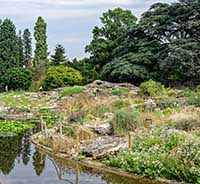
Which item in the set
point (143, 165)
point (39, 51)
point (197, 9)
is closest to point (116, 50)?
point (197, 9)

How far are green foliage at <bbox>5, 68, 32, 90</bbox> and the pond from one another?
21.4m

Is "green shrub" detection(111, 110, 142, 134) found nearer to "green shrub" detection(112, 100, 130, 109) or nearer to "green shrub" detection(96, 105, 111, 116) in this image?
"green shrub" detection(96, 105, 111, 116)

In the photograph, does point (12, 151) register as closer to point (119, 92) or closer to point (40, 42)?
point (119, 92)

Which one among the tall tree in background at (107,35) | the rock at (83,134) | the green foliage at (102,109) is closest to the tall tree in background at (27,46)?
the tall tree in background at (107,35)

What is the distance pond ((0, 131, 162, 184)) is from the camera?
1120 centimetres

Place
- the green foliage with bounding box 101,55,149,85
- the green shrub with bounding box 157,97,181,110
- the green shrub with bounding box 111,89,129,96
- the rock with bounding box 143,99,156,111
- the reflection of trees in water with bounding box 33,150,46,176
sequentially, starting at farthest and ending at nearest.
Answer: the green foliage with bounding box 101,55,149,85 → the green shrub with bounding box 111,89,129,96 → the green shrub with bounding box 157,97,181,110 → the rock with bounding box 143,99,156,111 → the reflection of trees in water with bounding box 33,150,46,176

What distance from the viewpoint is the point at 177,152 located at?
1049cm

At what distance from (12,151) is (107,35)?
22.1 m

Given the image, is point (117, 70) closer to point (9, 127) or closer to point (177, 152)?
point (9, 127)

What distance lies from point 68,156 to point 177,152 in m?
4.13

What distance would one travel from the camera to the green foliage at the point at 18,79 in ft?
121

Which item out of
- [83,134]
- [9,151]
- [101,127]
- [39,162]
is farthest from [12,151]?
[101,127]

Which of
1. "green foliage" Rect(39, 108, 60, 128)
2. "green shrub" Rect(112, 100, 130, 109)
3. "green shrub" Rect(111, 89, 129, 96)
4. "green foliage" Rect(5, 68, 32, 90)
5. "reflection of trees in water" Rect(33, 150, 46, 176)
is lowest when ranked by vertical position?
"reflection of trees in water" Rect(33, 150, 46, 176)

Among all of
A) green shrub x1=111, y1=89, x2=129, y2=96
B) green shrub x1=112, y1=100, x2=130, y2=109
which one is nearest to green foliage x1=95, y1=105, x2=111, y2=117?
green shrub x1=112, y1=100, x2=130, y2=109
